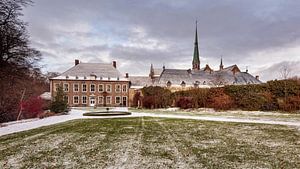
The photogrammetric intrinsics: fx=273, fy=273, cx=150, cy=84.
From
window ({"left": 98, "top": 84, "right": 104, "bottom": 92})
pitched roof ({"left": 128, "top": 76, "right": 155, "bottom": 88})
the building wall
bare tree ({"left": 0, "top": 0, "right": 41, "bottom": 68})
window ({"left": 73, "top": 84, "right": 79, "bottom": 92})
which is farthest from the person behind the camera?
pitched roof ({"left": 128, "top": 76, "right": 155, "bottom": 88})

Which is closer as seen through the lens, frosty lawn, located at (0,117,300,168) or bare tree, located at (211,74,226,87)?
frosty lawn, located at (0,117,300,168)

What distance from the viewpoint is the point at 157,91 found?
3541 cm

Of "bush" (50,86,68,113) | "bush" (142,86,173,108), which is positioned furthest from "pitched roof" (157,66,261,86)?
"bush" (50,86,68,113)

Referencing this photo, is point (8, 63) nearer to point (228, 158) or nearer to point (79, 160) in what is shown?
point (79, 160)

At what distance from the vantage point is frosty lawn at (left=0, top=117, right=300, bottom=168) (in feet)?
21.0

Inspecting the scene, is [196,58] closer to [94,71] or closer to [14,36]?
[94,71]

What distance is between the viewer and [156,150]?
25.5 ft

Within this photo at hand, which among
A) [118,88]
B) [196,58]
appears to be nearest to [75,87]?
[118,88]

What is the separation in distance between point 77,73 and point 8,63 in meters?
33.3

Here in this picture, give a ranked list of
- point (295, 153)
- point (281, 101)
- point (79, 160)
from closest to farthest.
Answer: point (79, 160)
point (295, 153)
point (281, 101)

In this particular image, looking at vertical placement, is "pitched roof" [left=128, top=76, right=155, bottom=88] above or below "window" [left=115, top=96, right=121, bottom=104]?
above

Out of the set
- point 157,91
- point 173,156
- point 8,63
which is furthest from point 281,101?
point 8,63

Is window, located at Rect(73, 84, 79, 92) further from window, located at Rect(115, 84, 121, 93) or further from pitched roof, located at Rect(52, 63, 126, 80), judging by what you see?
window, located at Rect(115, 84, 121, 93)

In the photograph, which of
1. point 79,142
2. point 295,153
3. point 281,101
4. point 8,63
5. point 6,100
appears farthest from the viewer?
point 281,101
